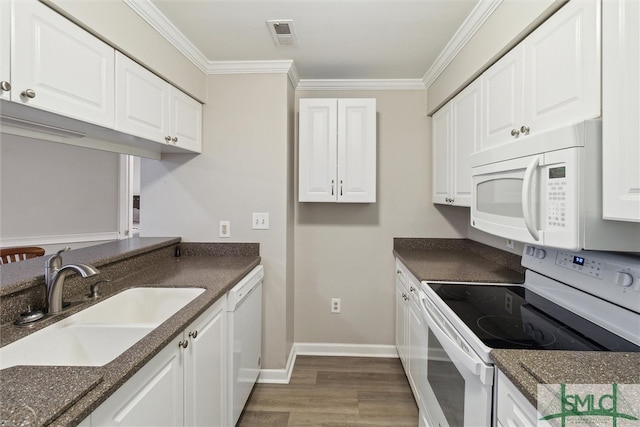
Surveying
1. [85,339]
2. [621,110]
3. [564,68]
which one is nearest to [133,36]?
[85,339]

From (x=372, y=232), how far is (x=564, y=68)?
1.79 m

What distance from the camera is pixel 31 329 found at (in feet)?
3.43

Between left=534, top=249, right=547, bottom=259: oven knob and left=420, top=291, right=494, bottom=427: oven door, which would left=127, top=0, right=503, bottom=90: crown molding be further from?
left=420, top=291, right=494, bottom=427: oven door

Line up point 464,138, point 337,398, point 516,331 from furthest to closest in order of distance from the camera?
point 337,398, point 464,138, point 516,331

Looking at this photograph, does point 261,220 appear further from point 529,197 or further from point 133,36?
point 529,197

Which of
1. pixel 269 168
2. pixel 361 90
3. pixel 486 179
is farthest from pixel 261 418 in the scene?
pixel 361 90

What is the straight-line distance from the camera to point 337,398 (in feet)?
6.91

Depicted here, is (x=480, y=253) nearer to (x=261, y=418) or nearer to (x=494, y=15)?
(x=494, y=15)

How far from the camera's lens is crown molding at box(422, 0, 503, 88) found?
1.57 metres

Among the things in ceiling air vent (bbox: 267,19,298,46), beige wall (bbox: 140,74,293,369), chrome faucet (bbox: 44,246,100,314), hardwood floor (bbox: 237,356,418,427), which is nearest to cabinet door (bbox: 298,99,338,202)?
beige wall (bbox: 140,74,293,369)

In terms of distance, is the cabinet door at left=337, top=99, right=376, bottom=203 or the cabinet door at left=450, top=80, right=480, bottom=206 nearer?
the cabinet door at left=450, top=80, right=480, bottom=206

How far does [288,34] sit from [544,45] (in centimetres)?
138

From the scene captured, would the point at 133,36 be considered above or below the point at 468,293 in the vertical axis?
above

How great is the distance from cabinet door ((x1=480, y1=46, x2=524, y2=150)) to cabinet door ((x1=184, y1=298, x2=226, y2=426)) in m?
1.70
